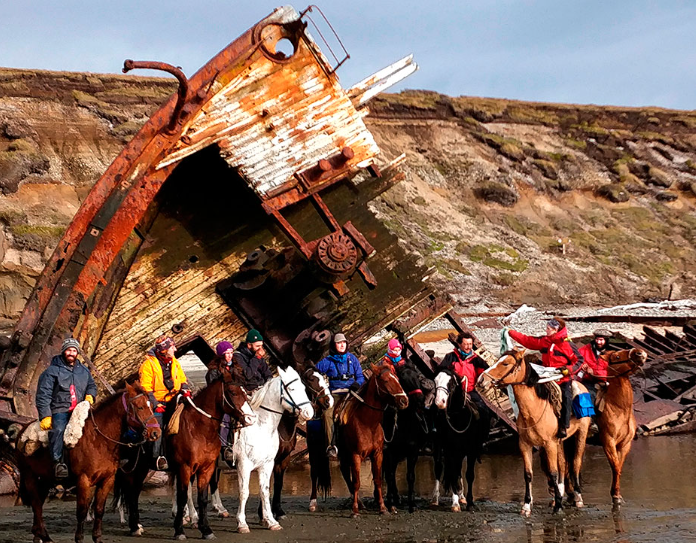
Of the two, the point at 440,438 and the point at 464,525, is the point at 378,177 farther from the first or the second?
the point at 464,525

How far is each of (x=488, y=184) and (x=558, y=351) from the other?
43.9 metres

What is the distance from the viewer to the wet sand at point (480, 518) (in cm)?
920

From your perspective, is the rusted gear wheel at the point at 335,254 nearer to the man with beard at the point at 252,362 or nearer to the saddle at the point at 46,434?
the man with beard at the point at 252,362

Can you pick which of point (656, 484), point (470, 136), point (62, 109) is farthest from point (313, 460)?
point (470, 136)

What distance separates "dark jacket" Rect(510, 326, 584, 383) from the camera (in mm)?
11086

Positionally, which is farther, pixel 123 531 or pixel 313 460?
pixel 313 460

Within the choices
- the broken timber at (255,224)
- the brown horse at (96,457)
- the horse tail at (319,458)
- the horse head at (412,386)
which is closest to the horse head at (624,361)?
the horse head at (412,386)

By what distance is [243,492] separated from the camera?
962 centimetres

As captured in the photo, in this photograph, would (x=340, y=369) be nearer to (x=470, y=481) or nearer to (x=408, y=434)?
(x=408, y=434)

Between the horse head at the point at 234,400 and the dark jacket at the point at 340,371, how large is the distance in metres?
2.00

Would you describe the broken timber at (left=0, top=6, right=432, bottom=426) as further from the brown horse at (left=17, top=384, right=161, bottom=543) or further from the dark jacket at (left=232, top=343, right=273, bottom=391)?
the brown horse at (left=17, top=384, right=161, bottom=543)

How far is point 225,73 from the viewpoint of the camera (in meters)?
13.3

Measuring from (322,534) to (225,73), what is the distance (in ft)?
22.9

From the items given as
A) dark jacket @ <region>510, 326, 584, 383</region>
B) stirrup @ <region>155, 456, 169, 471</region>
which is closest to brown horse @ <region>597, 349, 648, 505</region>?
dark jacket @ <region>510, 326, 584, 383</region>
